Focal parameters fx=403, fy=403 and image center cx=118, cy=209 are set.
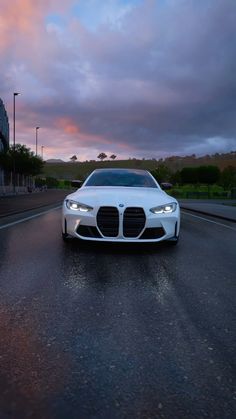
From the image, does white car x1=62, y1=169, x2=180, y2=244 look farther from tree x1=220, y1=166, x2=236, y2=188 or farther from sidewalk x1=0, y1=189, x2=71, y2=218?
tree x1=220, y1=166, x2=236, y2=188

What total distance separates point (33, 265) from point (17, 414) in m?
3.45

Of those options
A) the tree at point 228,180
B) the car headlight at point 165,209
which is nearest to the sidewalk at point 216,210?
the car headlight at point 165,209

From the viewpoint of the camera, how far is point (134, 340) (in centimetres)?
292

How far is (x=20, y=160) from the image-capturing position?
67.8m

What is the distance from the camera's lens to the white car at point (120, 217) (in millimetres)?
6113

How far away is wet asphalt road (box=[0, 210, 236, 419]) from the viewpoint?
2.13 m

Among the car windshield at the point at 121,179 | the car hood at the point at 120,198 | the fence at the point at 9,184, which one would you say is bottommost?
the fence at the point at 9,184

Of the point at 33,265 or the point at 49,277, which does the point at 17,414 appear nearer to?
the point at 49,277

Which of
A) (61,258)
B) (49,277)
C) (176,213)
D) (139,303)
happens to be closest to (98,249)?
(61,258)

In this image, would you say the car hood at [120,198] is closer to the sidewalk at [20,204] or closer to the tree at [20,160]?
the sidewalk at [20,204]

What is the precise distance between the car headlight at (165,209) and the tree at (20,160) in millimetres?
59254

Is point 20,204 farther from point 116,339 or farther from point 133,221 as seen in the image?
point 116,339

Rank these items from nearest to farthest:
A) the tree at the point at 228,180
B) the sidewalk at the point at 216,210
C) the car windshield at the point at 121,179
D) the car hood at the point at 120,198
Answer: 1. the car hood at the point at 120,198
2. the car windshield at the point at 121,179
3. the sidewalk at the point at 216,210
4. the tree at the point at 228,180

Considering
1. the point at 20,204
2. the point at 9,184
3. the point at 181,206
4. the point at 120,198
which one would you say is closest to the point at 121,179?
the point at 120,198
